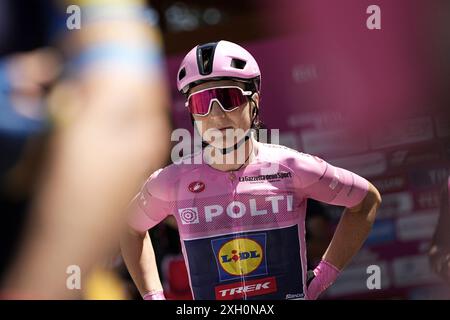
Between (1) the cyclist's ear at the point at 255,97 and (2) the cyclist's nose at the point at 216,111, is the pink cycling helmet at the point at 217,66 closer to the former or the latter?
(1) the cyclist's ear at the point at 255,97

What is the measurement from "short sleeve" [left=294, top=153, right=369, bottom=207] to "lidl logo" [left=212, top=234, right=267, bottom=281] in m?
0.30

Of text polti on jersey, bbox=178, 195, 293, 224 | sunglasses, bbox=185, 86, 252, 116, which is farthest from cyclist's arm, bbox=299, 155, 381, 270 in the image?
sunglasses, bbox=185, 86, 252, 116

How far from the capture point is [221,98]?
317cm

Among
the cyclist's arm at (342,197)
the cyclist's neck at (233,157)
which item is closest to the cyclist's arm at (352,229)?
the cyclist's arm at (342,197)

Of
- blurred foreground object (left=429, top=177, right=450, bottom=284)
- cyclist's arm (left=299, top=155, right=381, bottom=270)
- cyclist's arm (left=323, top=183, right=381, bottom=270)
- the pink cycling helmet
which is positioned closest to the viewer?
the pink cycling helmet

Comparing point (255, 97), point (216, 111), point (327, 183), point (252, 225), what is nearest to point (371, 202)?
point (327, 183)

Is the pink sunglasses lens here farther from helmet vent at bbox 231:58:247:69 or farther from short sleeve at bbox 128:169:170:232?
short sleeve at bbox 128:169:170:232

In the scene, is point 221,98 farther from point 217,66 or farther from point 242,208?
point 242,208

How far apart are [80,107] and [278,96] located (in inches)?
45.2

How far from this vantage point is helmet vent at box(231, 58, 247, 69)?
10.5 feet

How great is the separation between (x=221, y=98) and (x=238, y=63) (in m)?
0.18

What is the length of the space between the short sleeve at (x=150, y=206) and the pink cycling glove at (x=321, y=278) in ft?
2.44

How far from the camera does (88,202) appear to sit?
4.24m

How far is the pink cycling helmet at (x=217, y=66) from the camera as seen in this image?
3.17 m
